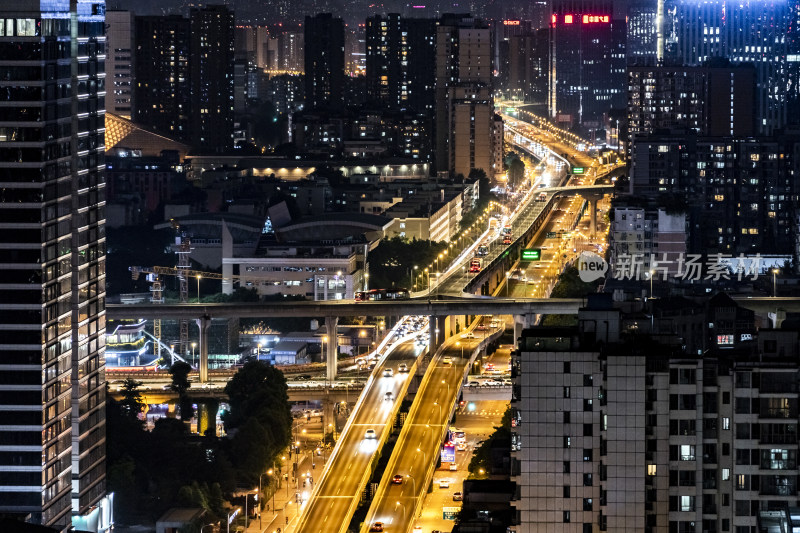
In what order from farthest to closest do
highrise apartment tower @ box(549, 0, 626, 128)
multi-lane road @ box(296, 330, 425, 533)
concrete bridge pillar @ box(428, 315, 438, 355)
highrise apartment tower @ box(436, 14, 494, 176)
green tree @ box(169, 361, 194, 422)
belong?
highrise apartment tower @ box(549, 0, 626, 128)
highrise apartment tower @ box(436, 14, 494, 176)
concrete bridge pillar @ box(428, 315, 438, 355)
green tree @ box(169, 361, 194, 422)
multi-lane road @ box(296, 330, 425, 533)

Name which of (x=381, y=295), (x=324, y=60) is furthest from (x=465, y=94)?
(x=381, y=295)

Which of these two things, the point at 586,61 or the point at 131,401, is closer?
the point at 131,401

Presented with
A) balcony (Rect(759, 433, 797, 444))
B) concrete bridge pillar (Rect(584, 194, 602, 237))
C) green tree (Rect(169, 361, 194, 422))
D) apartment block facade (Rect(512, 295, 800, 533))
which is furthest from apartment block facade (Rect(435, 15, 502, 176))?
balcony (Rect(759, 433, 797, 444))

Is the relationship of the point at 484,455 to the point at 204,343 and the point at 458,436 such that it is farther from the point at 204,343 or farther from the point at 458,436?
the point at 204,343

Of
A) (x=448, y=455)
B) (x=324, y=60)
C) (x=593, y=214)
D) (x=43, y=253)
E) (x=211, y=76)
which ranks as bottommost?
(x=448, y=455)

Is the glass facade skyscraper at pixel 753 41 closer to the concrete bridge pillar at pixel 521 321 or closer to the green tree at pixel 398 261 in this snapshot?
the green tree at pixel 398 261

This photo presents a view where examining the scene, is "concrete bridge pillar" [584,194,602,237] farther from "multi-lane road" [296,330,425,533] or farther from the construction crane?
"multi-lane road" [296,330,425,533]

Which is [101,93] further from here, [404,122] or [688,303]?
[404,122]
